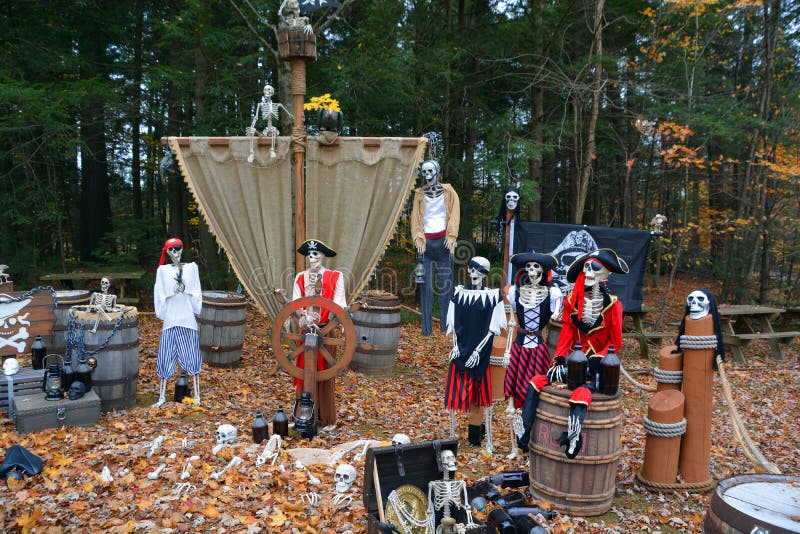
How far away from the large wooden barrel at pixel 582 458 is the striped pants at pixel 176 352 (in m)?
4.13

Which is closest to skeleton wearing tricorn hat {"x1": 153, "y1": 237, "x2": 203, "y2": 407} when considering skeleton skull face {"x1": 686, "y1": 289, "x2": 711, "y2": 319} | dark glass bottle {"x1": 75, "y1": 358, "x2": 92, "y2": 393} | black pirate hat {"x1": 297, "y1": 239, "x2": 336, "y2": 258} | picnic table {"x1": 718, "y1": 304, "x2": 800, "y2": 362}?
dark glass bottle {"x1": 75, "y1": 358, "x2": 92, "y2": 393}

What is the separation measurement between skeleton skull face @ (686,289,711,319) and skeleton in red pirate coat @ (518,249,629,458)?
0.57m

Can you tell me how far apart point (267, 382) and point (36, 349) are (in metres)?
2.74

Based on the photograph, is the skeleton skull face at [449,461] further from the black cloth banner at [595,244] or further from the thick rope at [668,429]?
the black cloth banner at [595,244]

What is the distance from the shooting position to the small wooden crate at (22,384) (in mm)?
5629

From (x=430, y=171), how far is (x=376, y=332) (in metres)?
2.61

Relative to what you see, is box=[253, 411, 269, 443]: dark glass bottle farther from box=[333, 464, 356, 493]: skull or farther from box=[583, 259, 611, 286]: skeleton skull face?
box=[583, 259, 611, 286]: skeleton skull face

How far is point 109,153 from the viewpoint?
1532cm

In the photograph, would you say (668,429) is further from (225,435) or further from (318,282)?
(225,435)

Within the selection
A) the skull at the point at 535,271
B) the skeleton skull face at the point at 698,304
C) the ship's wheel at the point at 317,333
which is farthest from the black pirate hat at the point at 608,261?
the ship's wheel at the point at 317,333

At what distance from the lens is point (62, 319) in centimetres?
688

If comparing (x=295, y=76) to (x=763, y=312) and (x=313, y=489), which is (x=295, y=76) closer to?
(x=313, y=489)

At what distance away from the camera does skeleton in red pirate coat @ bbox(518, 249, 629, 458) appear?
13.8 feet

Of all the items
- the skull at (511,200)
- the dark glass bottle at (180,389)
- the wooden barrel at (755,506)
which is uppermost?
the skull at (511,200)
